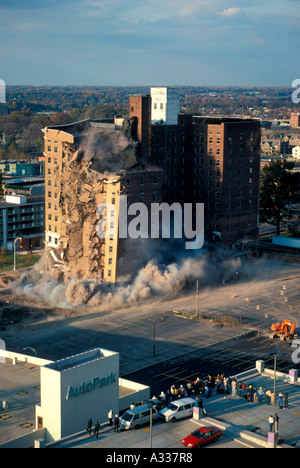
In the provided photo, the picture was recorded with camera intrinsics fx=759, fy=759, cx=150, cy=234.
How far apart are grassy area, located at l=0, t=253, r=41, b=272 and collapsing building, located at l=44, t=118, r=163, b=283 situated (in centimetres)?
853

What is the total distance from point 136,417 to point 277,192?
101 m

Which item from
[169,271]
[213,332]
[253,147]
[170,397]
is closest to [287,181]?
[253,147]

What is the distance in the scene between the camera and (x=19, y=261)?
4774 inches

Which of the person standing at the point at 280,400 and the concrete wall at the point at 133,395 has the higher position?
the person standing at the point at 280,400

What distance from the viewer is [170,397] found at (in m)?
56.7

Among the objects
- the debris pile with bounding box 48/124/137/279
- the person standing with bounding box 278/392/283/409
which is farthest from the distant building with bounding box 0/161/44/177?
the person standing with bounding box 278/392/283/409

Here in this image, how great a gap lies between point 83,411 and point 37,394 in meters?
8.35

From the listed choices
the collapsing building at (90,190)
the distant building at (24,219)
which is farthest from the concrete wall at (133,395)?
the distant building at (24,219)

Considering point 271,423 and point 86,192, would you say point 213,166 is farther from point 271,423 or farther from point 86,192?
point 271,423

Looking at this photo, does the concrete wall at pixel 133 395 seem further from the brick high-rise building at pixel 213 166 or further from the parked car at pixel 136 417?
the brick high-rise building at pixel 213 166

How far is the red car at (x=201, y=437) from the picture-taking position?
43.3m

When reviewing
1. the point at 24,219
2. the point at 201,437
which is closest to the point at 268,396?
the point at 201,437

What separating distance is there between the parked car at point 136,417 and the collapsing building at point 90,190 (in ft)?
184
